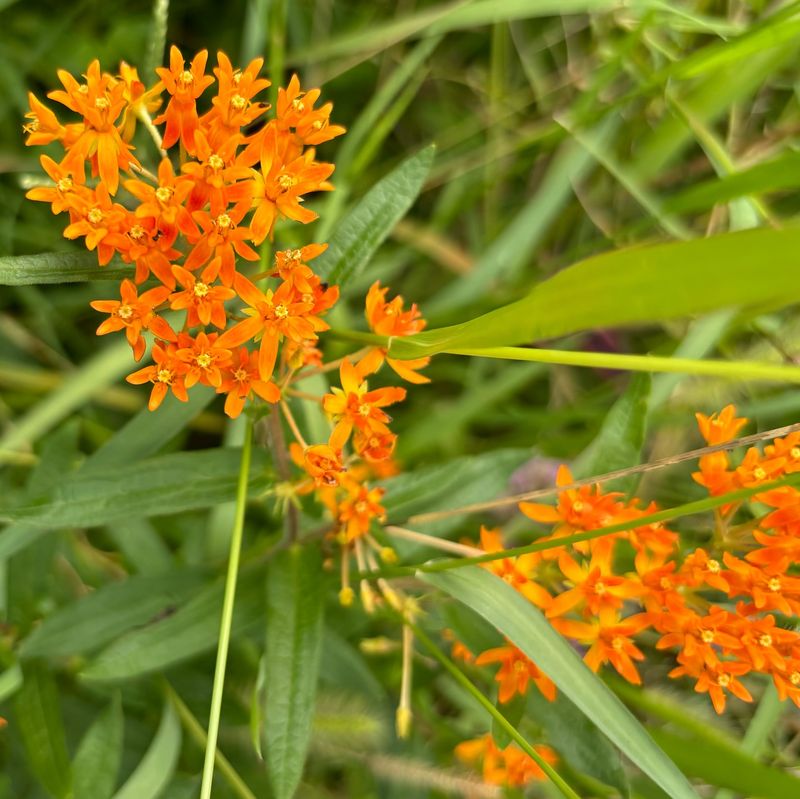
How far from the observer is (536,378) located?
3.27m

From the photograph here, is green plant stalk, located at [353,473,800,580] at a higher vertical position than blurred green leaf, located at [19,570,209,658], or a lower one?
lower

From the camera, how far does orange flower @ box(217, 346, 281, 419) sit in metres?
1.34

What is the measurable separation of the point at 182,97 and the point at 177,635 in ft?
3.71

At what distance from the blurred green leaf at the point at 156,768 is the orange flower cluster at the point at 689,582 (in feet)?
2.51

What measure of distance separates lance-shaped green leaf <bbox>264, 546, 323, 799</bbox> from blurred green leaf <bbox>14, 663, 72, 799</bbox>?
0.54 m

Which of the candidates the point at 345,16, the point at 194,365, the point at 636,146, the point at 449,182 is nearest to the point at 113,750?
the point at 194,365

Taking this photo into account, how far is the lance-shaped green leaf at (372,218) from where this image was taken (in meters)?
1.64

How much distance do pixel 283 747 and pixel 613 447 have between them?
93cm

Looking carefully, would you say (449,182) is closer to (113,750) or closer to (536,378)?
(536,378)

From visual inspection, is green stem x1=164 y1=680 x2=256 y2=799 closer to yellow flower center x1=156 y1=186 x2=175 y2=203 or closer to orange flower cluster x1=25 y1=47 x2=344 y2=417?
orange flower cluster x1=25 y1=47 x2=344 y2=417

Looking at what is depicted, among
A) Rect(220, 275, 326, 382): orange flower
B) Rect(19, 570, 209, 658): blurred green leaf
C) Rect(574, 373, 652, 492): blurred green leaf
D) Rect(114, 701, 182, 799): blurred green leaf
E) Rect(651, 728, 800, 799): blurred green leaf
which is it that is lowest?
Rect(651, 728, 800, 799): blurred green leaf

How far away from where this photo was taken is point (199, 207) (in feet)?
4.25

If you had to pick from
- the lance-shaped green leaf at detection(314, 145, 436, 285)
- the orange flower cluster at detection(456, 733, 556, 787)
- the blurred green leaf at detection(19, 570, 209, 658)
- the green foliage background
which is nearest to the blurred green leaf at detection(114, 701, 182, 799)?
the green foliage background

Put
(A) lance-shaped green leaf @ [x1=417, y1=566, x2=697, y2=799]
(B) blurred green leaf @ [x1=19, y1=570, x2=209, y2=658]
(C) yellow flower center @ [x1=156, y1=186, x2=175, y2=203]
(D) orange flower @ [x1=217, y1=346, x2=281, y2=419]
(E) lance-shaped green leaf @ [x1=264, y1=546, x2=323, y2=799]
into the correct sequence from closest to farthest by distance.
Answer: (C) yellow flower center @ [x1=156, y1=186, x2=175, y2=203]
(D) orange flower @ [x1=217, y1=346, x2=281, y2=419]
(A) lance-shaped green leaf @ [x1=417, y1=566, x2=697, y2=799]
(E) lance-shaped green leaf @ [x1=264, y1=546, x2=323, y2=799]
(B) blurred green leaf @ [x1=19, y1=570, x2=209, y2=658]
